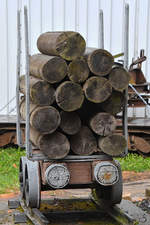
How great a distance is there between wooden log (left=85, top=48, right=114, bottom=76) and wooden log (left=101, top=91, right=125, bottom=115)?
0.32m

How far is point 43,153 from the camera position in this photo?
4770mm

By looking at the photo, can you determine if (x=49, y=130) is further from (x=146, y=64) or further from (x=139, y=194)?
(x=146, y=64)

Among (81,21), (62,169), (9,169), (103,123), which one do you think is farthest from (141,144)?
(62,169)

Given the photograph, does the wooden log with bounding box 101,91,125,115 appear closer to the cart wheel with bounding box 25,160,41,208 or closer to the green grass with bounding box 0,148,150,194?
the cart wheel with bounding box 25,160,41,208

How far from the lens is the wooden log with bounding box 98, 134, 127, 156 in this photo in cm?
479

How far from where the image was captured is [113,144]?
481cm

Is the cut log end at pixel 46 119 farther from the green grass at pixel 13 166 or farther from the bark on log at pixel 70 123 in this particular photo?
the green grass at pixel 13 166

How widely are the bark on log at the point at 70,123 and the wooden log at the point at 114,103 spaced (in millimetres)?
349

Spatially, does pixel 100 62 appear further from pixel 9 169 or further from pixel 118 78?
pixel 9 169

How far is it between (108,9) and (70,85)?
6619mm

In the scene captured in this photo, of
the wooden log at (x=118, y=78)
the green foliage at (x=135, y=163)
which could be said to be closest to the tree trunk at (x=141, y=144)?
the green foliage at (x=135, y=163)

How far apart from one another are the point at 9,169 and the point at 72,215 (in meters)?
3.03

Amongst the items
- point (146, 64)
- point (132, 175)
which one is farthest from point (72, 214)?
point (146, 64)

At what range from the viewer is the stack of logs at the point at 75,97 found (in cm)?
456
